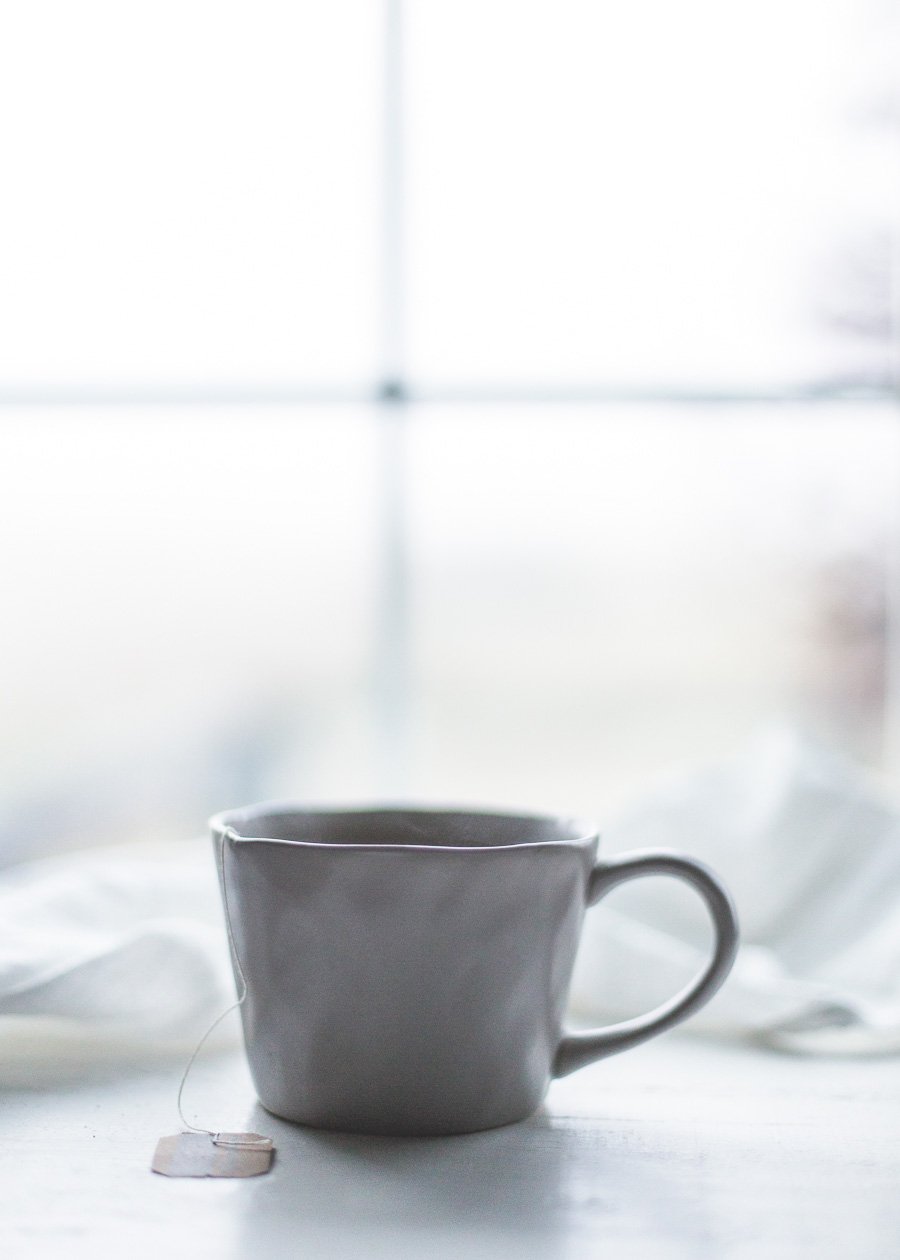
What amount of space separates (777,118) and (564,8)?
0.16 metres

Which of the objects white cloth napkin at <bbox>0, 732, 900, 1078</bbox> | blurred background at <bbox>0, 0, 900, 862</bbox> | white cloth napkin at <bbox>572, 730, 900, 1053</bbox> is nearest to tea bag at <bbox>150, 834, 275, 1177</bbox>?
white cloth napkin at <bbox>0, 732, 900, 1078</bbox>

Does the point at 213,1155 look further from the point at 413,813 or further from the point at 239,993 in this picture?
the point at 413,813

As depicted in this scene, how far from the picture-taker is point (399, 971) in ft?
1.34

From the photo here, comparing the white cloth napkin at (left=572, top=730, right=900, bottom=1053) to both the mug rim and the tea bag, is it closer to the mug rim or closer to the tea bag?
the mug rim

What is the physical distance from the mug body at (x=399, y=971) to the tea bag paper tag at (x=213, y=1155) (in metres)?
0.02

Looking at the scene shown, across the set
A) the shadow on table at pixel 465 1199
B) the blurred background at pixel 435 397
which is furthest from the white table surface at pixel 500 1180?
the blurred background at pixel 435 397

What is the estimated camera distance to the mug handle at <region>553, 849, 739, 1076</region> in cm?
46

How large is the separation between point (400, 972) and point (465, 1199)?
75mm

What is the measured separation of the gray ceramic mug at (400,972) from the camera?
409mm

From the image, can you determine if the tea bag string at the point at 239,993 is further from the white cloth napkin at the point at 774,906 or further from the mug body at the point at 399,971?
the white cloth napkin at the point at 774,906

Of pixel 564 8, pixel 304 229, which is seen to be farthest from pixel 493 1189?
pixel 564 8

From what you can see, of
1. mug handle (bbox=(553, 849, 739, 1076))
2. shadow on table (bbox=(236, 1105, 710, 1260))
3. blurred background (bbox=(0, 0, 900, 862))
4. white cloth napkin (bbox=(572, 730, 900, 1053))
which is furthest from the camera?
blurred background (bbox=(0, 0, 900, 862))

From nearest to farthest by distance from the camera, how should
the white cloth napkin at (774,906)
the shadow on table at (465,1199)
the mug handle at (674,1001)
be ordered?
1. the shadow on table at (465,1199)
2. the mug handle at (674,1001)
3. the white cloth napkin at (774,906)

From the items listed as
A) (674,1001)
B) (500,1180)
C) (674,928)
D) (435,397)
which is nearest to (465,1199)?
(500,1180)
